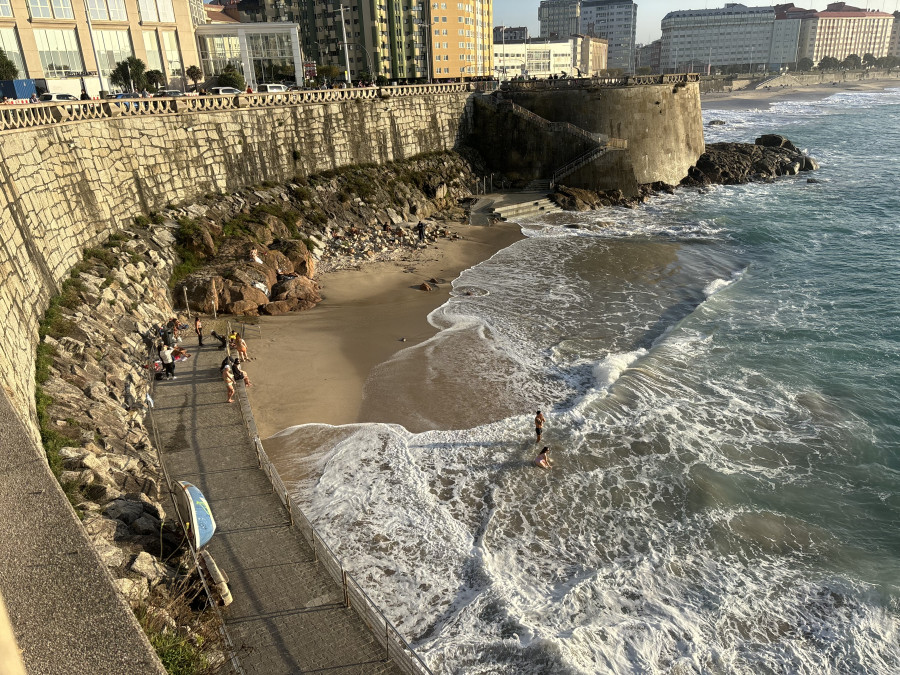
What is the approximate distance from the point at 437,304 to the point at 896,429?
1542cm

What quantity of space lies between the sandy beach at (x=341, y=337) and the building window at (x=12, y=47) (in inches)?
946

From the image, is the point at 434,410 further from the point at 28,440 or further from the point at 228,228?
the point at 228,228

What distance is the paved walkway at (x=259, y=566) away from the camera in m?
8.12

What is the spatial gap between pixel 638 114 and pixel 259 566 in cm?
4193

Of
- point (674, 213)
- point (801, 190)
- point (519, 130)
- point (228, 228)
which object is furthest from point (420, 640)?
point (801, 190)

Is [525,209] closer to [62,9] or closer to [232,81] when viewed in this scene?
[232,81]

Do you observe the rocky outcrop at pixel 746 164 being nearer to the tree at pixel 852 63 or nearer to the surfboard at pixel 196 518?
the surfboard at pixel 196 518

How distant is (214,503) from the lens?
36.7ft

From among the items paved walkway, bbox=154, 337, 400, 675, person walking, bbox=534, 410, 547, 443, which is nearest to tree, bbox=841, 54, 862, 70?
person walking, bbox=534, 410, 547, 443

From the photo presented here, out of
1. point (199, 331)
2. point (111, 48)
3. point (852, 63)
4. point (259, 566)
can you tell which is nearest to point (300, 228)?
point (199, 331)

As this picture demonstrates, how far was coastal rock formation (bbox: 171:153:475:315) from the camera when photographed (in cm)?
2217

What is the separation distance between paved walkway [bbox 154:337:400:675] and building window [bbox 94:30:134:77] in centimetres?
3341

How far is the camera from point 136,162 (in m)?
23.7

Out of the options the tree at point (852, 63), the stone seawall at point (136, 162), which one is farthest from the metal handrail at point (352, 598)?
the tree at point (852, 63)
